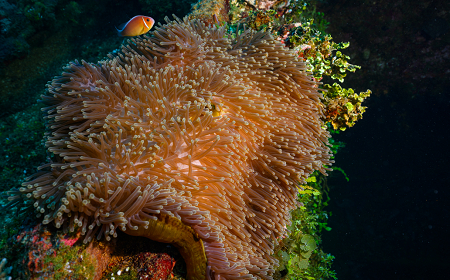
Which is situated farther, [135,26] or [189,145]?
[135,26]

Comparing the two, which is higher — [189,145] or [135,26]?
→ [135,26]

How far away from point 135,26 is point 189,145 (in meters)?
2.63

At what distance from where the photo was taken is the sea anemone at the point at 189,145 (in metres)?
1.76

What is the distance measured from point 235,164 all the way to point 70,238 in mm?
1491

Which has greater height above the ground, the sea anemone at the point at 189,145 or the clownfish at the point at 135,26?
the clownfish at the point at 135,26

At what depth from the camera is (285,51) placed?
3191 mm

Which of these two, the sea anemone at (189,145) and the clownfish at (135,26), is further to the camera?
the clownfish at (135,26)

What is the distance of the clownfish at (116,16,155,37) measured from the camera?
3.66 m

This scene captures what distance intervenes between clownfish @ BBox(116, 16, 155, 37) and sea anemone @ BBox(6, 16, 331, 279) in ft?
2.80

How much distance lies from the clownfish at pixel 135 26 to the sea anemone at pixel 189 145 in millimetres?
853

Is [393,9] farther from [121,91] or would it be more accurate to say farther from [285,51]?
[121,91]

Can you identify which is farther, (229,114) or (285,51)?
(285,51)

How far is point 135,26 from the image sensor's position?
3691 mm

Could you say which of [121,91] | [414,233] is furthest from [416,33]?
[121,91]
